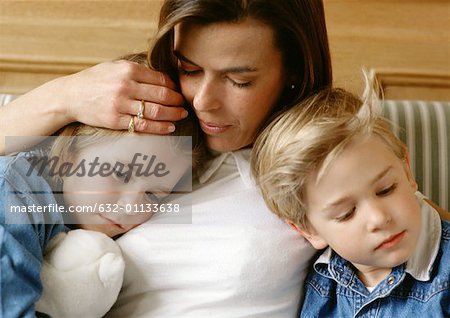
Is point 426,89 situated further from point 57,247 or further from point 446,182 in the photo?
point 57,247

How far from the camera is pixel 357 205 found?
46.3 inches

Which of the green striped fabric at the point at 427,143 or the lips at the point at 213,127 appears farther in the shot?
the green striped fabric at the point at 427,143

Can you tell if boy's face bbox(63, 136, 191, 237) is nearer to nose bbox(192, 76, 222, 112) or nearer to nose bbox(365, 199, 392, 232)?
nose bbox(192, 76, 222, 112)

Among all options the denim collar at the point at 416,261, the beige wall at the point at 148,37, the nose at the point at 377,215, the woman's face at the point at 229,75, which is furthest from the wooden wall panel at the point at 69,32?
the nose at the point at 377,215

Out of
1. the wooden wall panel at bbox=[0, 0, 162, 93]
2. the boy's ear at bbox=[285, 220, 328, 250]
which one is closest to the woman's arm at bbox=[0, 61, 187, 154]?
the boy's ear at bbox=[285, 220, 328, 250]

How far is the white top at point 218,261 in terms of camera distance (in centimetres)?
128

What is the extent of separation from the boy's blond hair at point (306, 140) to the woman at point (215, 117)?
0.06 m

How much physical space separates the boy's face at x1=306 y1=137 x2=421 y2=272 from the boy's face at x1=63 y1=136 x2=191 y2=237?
328mm

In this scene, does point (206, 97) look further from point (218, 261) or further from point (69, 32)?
point (69, 32)

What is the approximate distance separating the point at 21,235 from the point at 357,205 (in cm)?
63

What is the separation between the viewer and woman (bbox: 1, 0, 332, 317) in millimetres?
1240

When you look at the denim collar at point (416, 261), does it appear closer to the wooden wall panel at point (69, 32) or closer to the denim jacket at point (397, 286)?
the denim jacket at point (397, 286)

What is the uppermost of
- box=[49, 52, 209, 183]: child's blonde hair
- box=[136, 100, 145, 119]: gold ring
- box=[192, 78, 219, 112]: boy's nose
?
box=[192, 78, 219, 112]: boy's nose

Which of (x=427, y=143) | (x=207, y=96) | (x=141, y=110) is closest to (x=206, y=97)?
(x=207, y=96)
